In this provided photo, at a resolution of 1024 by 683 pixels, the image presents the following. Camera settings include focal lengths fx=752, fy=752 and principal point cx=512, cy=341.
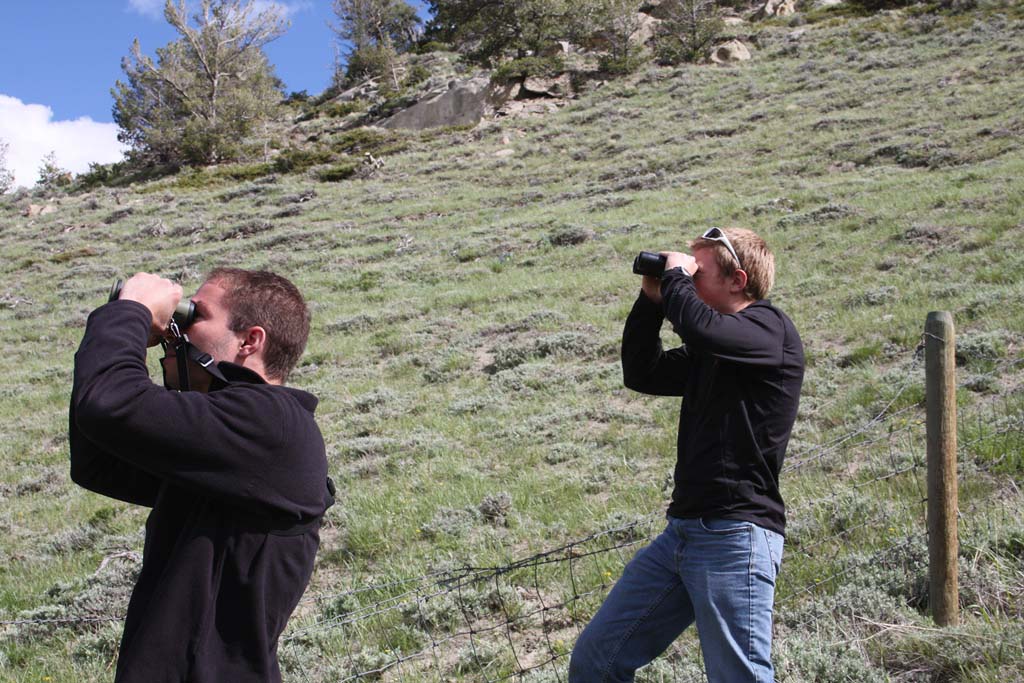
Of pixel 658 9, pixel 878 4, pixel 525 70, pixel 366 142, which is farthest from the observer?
pixel 658 9

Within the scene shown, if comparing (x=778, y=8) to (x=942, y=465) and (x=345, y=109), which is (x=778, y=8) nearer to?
(x=345, y=109)

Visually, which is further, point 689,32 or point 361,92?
point 361,92

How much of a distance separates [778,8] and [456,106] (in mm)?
22380

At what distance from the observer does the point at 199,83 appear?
153 ft

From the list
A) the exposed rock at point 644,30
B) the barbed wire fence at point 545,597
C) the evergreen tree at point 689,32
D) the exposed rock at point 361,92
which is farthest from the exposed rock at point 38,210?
Answer: the barbed wire fence at point 545,597

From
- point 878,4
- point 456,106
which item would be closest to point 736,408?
point 456,106

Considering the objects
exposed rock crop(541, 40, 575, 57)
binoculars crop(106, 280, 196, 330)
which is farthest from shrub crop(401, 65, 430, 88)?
binoculars crop(106, 280, 196, 330)

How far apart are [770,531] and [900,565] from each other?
6.80 ft

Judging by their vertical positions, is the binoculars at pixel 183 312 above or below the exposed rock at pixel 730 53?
below

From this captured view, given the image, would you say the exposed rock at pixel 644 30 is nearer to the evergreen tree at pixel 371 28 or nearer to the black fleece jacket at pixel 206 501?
the evergreen tree at pixel 371 28

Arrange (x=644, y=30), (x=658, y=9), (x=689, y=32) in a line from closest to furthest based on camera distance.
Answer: (x=689, y=32), (x=644, y=30), (x=658, y=9)

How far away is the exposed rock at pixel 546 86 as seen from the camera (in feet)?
129

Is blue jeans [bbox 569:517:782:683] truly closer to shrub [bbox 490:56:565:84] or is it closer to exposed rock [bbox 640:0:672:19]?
shrub [bbox 490:56:565:84]

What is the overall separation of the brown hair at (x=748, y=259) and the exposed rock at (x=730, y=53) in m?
39.5
